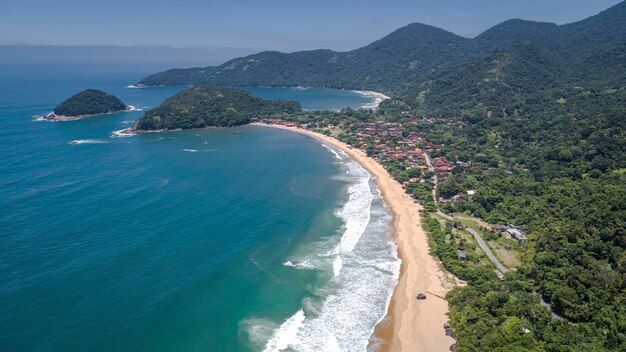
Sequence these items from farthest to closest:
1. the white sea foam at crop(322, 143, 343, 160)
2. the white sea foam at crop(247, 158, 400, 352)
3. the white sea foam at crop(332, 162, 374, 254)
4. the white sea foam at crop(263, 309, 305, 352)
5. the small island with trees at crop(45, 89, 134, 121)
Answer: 1. the small island with trees at crop(45, 89, 134, 121)
2. the white sea foam at crop(322, 143, 343, 160)
3. the white sea foam at crop(332, 162, 374, 254)
4. the white sea foam at crop(247, 158, 400, 352)
5. the white sea foam at crop(263, 309, 305, 352)

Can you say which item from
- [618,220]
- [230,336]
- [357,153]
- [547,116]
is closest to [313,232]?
[230,336]

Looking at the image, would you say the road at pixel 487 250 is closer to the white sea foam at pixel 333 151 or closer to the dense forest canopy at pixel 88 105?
the white sea foam at pixel 333 151

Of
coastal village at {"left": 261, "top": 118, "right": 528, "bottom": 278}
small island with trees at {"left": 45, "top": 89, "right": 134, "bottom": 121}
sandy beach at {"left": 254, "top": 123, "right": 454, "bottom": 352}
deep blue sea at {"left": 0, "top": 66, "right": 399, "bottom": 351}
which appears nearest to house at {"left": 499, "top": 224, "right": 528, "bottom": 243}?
coastal village at {"left": 261, "top": 118, "right": 528, "bottom": 278}

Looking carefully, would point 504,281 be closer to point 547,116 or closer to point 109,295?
point 109,295

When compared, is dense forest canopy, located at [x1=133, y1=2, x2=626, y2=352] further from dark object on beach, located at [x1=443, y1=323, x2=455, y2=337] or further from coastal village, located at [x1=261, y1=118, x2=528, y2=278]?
coastal village, located at [x1=261, y1=118, x2=528, y2=278]

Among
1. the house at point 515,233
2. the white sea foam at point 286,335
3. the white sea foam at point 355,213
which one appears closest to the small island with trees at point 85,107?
the white sea foam at point 355,213
